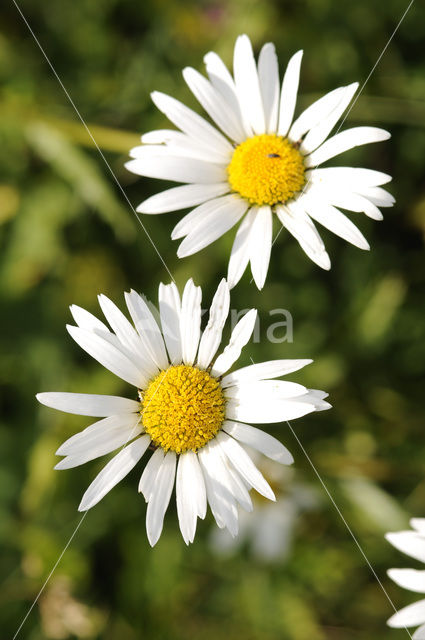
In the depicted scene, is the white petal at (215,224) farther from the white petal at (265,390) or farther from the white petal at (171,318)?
the white petal at (265,390)

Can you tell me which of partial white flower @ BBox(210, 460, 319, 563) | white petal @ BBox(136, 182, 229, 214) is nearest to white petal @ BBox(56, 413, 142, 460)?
white petal @ BBox(136, 182, 229, 214)

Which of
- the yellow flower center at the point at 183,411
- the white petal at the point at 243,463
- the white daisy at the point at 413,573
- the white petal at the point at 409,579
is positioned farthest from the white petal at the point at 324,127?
the white petal at the point at 409,579

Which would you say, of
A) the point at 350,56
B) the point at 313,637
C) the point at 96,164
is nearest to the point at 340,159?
the point at 350,56

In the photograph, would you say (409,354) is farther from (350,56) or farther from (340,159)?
(350,56)

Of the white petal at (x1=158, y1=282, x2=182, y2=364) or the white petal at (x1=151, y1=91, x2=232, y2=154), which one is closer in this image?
the white petal at (x1=158, y1=282, x2=182, y2=364)

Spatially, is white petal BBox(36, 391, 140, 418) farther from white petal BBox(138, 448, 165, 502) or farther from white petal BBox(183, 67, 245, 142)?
white petal BBox(183, 67, 245, 142)
